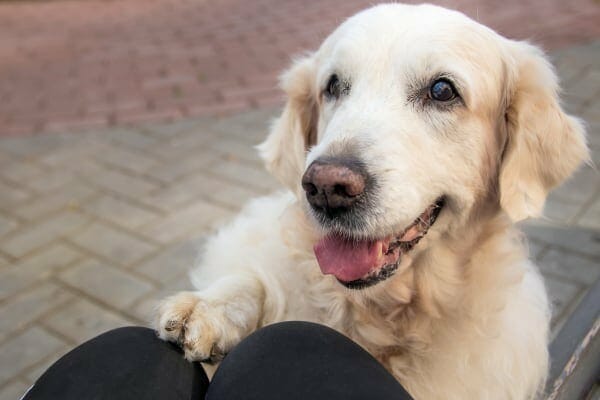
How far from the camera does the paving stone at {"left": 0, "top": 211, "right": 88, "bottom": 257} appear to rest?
4270 millimetres

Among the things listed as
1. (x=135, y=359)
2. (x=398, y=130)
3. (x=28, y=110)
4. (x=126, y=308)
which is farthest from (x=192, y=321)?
(x=28, y=110)

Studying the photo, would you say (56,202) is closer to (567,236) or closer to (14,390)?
(14,390)

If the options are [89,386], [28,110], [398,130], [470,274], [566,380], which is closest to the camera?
[89,386]

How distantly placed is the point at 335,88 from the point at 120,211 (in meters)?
2.66

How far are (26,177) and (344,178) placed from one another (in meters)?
3.94

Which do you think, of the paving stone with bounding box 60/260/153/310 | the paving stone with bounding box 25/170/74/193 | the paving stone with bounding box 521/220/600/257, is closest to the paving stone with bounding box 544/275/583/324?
the paving stone with bounding box 521/220/600/257

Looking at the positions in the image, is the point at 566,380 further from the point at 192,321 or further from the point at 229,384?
the point at 192,321

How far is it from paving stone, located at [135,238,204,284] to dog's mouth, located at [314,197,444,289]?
1864 mm

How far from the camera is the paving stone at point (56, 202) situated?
184 inches

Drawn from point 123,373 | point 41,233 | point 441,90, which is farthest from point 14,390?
point 441,90

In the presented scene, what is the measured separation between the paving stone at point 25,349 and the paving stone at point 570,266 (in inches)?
110

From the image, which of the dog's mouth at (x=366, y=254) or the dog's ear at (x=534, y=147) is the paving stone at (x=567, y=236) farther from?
the dog's mouth at (x=366, y=254)

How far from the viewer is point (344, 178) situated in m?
1.92

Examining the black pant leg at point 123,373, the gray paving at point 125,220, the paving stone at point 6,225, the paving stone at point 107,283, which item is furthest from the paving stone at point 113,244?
the black pant leg at point 123,373
